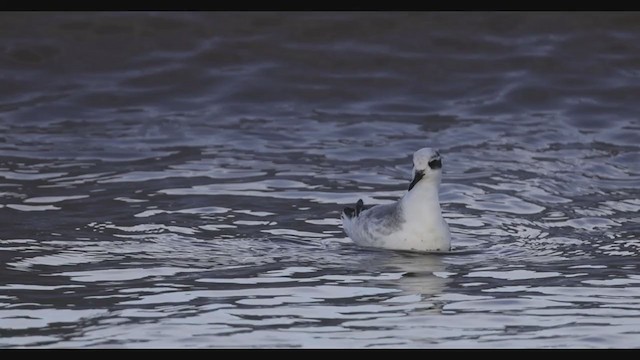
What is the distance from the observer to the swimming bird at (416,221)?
10461 millimetres

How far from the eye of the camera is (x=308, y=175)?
44.4 feet

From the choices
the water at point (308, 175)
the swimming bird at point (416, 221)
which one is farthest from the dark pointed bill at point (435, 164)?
the water at point (308, 175)

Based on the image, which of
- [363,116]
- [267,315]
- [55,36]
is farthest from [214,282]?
[55,36]

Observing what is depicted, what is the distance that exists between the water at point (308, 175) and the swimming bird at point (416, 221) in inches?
6.1

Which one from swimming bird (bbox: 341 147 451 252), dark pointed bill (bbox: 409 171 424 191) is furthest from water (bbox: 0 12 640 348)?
dark pointed bill (bbox: 409 171 424 191)

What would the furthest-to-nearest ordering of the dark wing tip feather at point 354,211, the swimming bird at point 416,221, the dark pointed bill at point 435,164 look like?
the dark wing tip feather at point 354,211
the dark pointed bill at point 435,164
the swimming bird at point 416,221

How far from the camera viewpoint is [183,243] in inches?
415

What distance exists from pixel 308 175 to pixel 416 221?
3181mm

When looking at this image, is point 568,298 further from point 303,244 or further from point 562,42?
point 562,42

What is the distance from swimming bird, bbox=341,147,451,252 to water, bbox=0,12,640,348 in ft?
0.51

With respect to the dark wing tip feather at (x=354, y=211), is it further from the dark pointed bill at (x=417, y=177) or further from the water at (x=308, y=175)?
the dark pointed bill at (x=417, y=177)

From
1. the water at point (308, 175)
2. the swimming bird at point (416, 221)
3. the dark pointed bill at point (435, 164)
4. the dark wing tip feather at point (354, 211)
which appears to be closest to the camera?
the water at point (308, 175)

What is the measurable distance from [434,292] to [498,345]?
1417 millimetres

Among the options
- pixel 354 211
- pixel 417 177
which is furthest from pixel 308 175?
pixel 417 177
